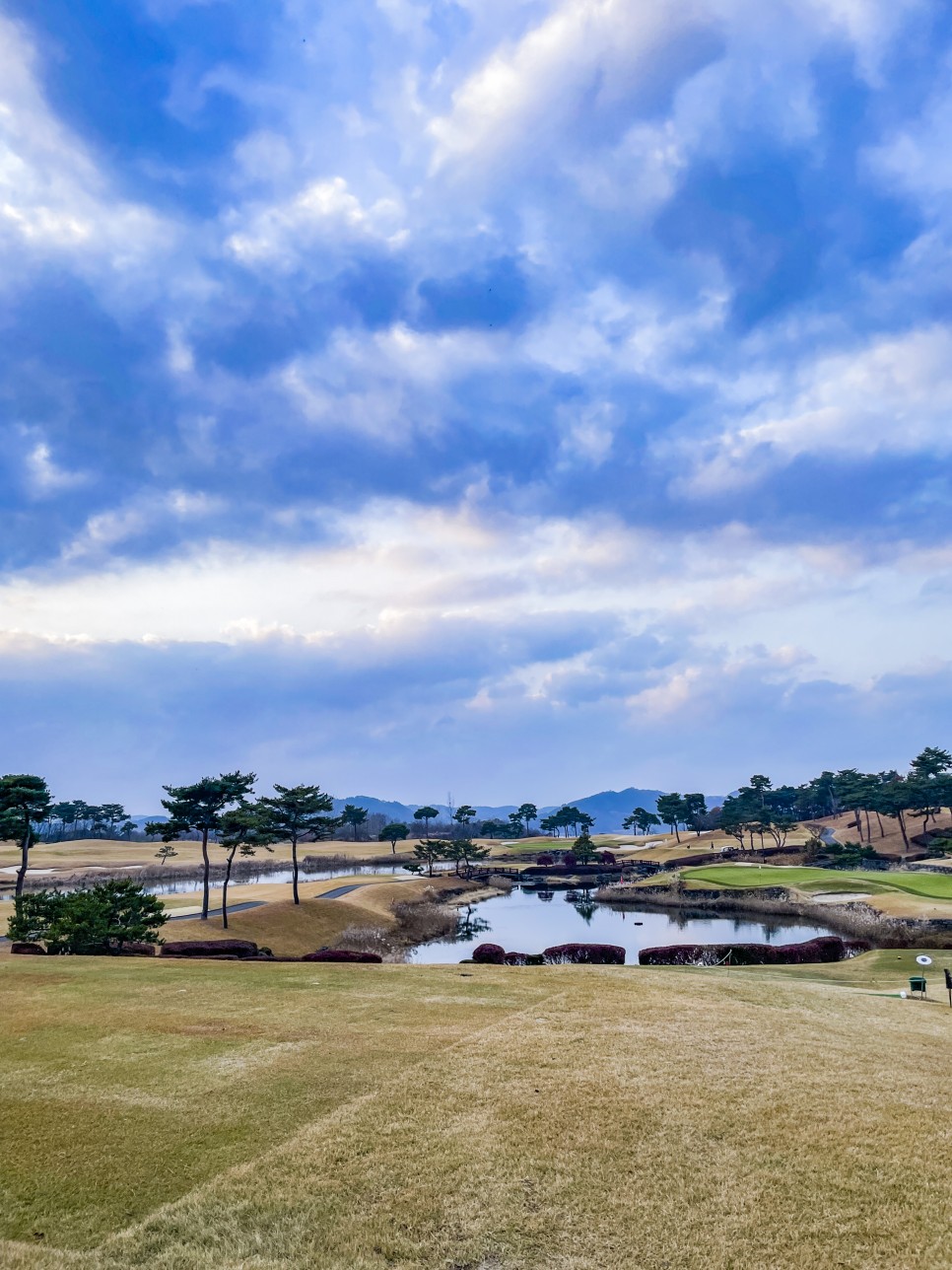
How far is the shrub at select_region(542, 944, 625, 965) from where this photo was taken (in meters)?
34.8

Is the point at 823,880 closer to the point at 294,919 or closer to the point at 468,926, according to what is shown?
the point at 468,926

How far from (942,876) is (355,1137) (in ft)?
253

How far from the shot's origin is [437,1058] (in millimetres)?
14680

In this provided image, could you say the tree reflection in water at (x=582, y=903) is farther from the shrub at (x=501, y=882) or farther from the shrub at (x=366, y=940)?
the shrub at (x=366, y=940)

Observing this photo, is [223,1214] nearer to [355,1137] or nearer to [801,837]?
[355,1137]

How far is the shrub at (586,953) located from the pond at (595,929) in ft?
26.8

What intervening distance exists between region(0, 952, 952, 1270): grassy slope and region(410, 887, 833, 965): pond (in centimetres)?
2912

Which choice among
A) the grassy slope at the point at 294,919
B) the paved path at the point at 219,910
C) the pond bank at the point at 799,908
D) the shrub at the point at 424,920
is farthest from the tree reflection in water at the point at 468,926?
the pond bank at the point at 799,908

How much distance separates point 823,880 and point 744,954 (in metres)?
43.8

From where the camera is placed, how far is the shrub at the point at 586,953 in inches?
1368

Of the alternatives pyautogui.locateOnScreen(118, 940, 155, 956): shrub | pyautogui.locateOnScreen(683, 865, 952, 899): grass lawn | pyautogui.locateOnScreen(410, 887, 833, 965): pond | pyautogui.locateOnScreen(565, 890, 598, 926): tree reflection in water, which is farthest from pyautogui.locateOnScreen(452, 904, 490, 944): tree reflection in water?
pyautogui.locateOnScreen(118, 940, 155, 956): shrub

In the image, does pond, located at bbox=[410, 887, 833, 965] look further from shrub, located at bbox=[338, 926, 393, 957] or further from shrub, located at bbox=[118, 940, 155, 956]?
shrub, located at bbox=[118, 940, 155, 956]

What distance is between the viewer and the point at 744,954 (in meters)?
Answer: 35.7

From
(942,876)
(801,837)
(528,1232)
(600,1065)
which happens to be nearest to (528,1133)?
(528,1232)
